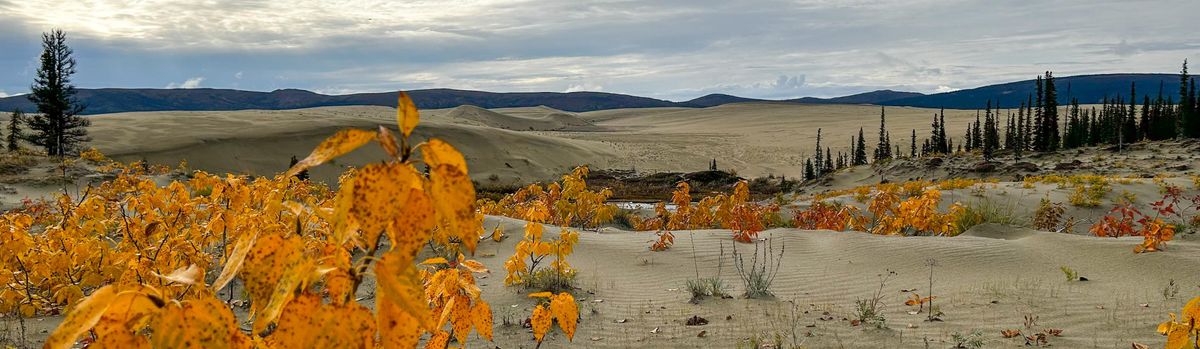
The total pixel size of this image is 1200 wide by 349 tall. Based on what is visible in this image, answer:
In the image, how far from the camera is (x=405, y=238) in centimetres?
98

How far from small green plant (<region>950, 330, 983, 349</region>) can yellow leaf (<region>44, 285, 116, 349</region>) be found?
4403 mm

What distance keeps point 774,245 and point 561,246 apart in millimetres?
3082

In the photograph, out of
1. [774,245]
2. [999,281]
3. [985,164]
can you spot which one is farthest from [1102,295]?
[985,164]

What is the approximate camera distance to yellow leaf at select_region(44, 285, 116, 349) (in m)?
0.97

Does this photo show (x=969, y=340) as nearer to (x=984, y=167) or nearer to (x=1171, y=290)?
(x=1171, y=290)

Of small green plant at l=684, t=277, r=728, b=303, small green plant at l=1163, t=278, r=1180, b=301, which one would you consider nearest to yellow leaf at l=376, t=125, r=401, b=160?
small green plant at l=684, t=277, r=728, b=303

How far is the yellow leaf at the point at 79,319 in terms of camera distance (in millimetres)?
968

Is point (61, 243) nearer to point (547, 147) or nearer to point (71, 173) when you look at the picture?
point (71, 173)

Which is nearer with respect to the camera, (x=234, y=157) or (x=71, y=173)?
(x=71, y=173)

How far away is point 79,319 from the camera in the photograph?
98cm

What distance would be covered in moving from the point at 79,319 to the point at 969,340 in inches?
180

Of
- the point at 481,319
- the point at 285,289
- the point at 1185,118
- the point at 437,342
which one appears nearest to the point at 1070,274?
the point at 481,319

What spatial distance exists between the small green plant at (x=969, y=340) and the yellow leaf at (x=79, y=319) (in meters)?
4.40

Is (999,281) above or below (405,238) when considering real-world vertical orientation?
below
